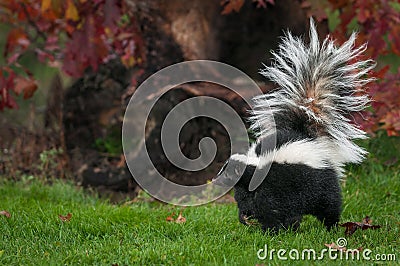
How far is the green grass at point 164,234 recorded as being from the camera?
3.92 m

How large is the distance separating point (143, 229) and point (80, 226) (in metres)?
0.45

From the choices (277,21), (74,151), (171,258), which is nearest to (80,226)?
(171,258)

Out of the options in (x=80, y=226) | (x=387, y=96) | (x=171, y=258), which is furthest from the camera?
(x=387, y=96)

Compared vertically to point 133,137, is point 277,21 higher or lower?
higher

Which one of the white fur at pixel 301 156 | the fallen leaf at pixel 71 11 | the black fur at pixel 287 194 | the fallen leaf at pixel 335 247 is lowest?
the fallen leaf at pixel 335 247

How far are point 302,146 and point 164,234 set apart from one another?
115cm

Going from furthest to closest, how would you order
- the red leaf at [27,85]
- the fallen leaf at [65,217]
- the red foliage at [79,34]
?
the red leaf at [27,85]
the red foliage at [79,34]
the fallen leaf at [65,217]

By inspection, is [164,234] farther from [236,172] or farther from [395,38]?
[395,38]

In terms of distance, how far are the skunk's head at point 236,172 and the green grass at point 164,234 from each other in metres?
0.37

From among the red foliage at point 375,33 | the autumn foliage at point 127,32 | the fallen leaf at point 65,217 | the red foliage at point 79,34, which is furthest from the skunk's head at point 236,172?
the red foliage at point 79,34

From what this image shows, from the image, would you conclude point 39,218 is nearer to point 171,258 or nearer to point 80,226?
point 80,226

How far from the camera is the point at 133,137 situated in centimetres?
673

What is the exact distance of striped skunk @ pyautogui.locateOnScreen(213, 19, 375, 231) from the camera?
434cm

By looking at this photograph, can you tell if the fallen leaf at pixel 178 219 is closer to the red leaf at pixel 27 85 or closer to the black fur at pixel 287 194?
the black fur at pixel 287 194
